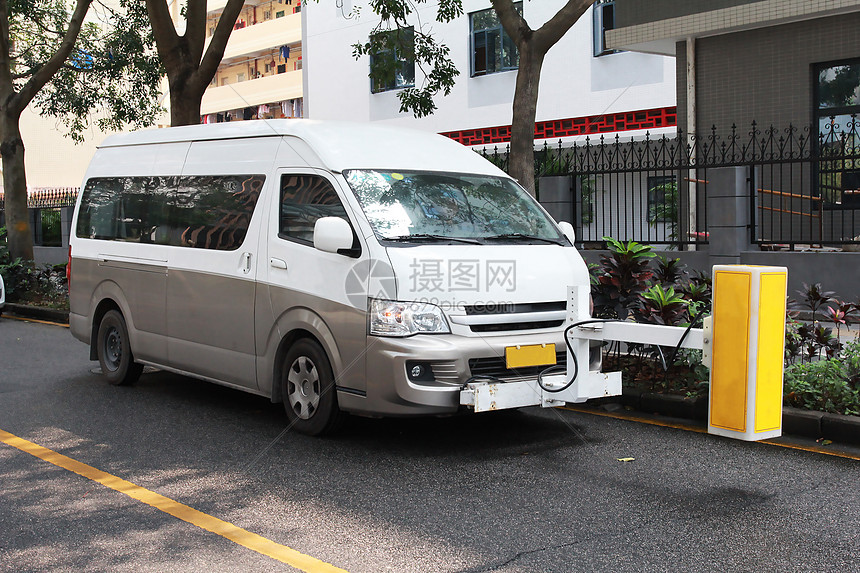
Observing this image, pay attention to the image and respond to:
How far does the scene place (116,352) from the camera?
9266 mm

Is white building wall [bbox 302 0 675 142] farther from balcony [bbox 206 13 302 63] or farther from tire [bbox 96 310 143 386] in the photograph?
tire [bbox 96 310 143 386]

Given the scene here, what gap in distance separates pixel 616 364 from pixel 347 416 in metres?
2.72

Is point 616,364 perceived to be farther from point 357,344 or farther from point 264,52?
point 264,52

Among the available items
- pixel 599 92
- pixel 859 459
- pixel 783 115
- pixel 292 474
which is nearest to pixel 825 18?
pixel 783 115

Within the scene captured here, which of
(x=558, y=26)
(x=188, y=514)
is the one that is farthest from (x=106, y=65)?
(x=188, y=514)

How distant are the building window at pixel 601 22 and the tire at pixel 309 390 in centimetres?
2050

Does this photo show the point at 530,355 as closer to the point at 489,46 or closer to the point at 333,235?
the point at 333,235

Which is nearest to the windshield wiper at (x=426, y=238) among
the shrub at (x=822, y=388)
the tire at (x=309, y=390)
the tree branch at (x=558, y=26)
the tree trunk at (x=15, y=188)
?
the tire at (x=309, y=390)

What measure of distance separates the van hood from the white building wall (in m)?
16.9

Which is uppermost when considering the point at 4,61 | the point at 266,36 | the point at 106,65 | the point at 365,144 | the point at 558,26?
the point at 266,36

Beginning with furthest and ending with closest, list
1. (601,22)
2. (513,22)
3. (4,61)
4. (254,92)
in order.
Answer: (254,92)
(601,22)
(4,61)
(513,22)

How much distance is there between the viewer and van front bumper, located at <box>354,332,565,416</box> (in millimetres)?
6215

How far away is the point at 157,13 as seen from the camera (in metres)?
14.2

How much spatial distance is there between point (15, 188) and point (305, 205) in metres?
12.5
